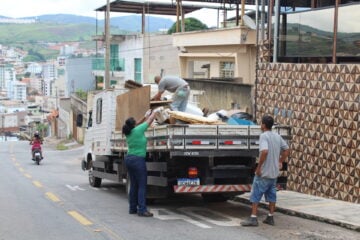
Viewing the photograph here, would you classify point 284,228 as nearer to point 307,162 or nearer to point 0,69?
point 307,162

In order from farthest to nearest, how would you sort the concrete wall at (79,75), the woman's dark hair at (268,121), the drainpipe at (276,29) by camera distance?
the concrete wall at (79,75), the drainpipe at (276,29), the woman's dark hair at (268,121)

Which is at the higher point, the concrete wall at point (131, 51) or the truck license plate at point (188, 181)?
the concrete wall at point (131, 51)

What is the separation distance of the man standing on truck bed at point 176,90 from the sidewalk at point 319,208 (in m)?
2.61

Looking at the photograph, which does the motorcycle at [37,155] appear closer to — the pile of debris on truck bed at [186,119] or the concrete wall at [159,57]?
the concrete wall at [159,57]

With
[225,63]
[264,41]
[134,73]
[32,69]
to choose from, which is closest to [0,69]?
[32,69]

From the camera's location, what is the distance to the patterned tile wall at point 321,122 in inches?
478

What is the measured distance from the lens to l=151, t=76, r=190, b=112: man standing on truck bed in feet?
40.4

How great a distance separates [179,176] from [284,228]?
222 cm

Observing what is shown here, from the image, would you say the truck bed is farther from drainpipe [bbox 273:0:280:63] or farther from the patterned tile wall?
drainpipe [bbox 273:0:280:63]

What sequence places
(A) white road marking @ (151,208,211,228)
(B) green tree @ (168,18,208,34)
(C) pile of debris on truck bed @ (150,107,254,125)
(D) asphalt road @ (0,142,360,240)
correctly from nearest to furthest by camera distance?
1. (D) asphalt road @ (0,142,360,240)
2. (A) white road marking @ (151,208,211,228)
3. (C) pile of debris on truck bed @ (150,107,254,125)
4. (B) green tree @ (168,18,208,34)

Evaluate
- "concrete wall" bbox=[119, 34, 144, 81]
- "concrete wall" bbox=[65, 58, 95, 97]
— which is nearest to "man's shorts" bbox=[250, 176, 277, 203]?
"concrete wall" bbox=[119, 34, 144, 81]

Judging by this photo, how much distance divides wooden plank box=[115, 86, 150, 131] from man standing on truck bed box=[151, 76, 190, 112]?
1.22ft

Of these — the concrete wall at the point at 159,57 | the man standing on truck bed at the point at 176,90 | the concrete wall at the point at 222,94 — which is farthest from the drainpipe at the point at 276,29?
the concrete wall at the point at 159,57

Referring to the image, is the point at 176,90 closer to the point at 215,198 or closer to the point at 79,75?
the point at 215,198
